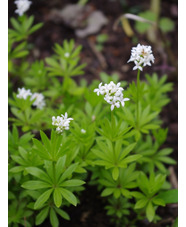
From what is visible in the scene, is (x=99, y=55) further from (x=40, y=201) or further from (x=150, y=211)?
(x=40, y=201)

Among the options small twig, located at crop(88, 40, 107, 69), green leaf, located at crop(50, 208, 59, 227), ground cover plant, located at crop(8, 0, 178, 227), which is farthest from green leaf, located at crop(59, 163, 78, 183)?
small twig, located at crop(88, 40, 107, 69)

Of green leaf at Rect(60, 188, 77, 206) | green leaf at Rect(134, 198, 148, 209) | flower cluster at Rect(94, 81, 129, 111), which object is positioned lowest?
green leaf at Rect(134, 198, 148, 209)

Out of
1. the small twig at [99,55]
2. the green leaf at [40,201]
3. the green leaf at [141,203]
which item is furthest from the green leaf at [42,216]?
the small twig at [99,55]

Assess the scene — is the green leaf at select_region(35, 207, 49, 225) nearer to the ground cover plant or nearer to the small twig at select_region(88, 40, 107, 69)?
the ground cover plant

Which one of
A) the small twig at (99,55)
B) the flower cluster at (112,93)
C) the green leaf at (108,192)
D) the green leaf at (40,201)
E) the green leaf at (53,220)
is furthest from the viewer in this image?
the small twig at (99,55)

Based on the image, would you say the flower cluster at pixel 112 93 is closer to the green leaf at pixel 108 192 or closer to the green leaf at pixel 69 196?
the green leaf at pixel 69 196

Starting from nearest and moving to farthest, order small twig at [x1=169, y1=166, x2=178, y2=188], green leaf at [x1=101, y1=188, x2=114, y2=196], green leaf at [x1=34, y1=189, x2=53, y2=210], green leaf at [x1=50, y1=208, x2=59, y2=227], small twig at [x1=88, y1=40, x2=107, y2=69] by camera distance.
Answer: green leaf at [x1=34, y1=189, x2=53, y2=210]
green leaf at [x1=50, y1=208, x2=59, y2=227]
green leaf at [x1=101, y1=188, x2=114, y2=196]
small twig at [x1=169, y1=166, x2=178, y2=188]
small twig at [x1=88, y1=40, x2=107, y2=69]

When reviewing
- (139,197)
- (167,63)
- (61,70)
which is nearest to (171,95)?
(167,63)

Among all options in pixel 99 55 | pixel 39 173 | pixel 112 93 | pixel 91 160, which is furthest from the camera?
pixel 99 55

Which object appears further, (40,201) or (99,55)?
(99,55)

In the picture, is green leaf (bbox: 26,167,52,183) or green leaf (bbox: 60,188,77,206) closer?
green leaf (bbox: 60,188,77,206)

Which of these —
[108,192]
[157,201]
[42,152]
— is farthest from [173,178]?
[42,152]
